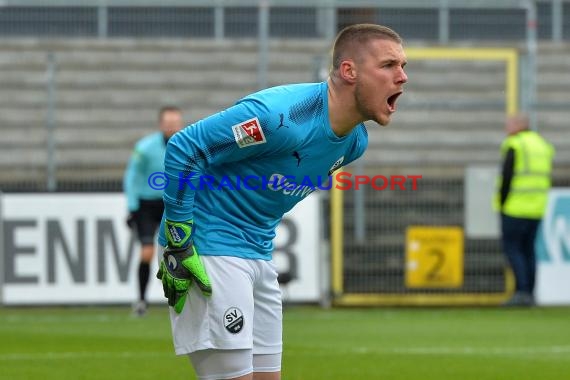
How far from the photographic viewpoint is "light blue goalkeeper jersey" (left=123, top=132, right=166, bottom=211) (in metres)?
14.2

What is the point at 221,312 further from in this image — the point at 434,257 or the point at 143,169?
the point at 434,257

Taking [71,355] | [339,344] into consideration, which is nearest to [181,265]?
[71,355]

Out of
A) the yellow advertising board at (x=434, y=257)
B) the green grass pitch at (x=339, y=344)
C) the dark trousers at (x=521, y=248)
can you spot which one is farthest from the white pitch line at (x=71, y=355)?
the dark trousers at (x=521, y=248)

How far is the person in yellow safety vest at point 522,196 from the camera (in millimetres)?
15233

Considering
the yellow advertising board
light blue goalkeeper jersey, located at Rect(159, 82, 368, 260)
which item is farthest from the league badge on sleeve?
the yellow advertising board

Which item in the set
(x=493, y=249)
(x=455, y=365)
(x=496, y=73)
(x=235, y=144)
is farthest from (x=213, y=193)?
(x=496, y=73)

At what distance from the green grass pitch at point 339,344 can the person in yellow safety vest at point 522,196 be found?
0.44 meters

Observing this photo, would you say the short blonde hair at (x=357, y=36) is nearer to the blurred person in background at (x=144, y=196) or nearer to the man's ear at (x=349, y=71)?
the man's ear at (x=349, y=71)

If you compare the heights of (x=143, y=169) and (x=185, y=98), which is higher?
(x=185, y=98)

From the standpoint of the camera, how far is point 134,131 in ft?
57.1

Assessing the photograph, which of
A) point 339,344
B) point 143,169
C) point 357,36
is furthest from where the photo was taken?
point 143,169

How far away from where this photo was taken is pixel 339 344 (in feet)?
38.2

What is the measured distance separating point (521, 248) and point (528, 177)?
32.2 inches

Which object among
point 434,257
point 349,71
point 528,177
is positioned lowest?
point 434,257
